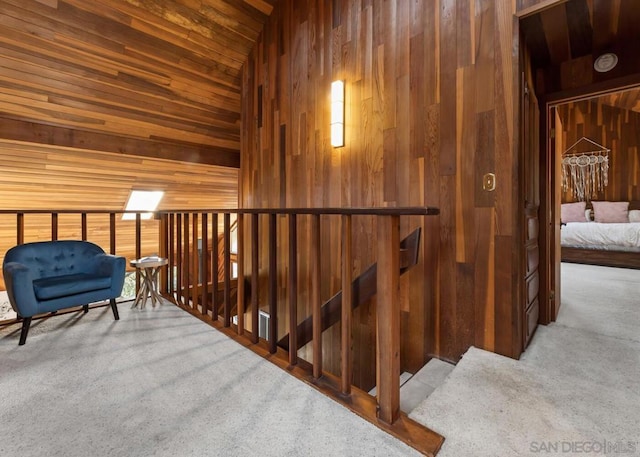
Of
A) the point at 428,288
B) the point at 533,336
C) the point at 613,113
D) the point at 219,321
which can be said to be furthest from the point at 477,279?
the point at 613,113

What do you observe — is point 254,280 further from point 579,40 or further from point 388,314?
point 579,40

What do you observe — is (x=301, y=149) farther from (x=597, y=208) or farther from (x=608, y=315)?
(x=597, y=208)

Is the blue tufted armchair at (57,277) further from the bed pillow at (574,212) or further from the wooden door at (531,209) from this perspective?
the bed pillow at (574,212)

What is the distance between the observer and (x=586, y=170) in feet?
19.5

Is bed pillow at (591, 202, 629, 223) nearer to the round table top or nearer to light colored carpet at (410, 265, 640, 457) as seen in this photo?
light colored carpet at (410, 265, 640, 457)

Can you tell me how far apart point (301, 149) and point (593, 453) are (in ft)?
9.79

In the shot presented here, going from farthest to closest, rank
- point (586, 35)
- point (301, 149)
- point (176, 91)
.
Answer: point (176, 91) → point (301, 149) → point (586, 35)

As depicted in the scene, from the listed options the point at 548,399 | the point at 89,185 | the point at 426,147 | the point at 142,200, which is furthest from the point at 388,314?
the point at 142,200

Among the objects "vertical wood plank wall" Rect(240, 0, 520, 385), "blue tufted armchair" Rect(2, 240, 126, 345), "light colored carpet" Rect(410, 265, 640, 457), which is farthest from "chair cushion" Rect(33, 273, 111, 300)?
"light colored carpet" Rect(410, 265, 640, 457)

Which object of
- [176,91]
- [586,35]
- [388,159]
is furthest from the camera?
[176,91]

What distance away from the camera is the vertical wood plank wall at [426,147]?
1858mm

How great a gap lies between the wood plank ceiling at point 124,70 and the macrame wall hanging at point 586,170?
248 inches

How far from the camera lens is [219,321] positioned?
2.47m

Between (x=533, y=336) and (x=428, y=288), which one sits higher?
(x=428, y=288)
